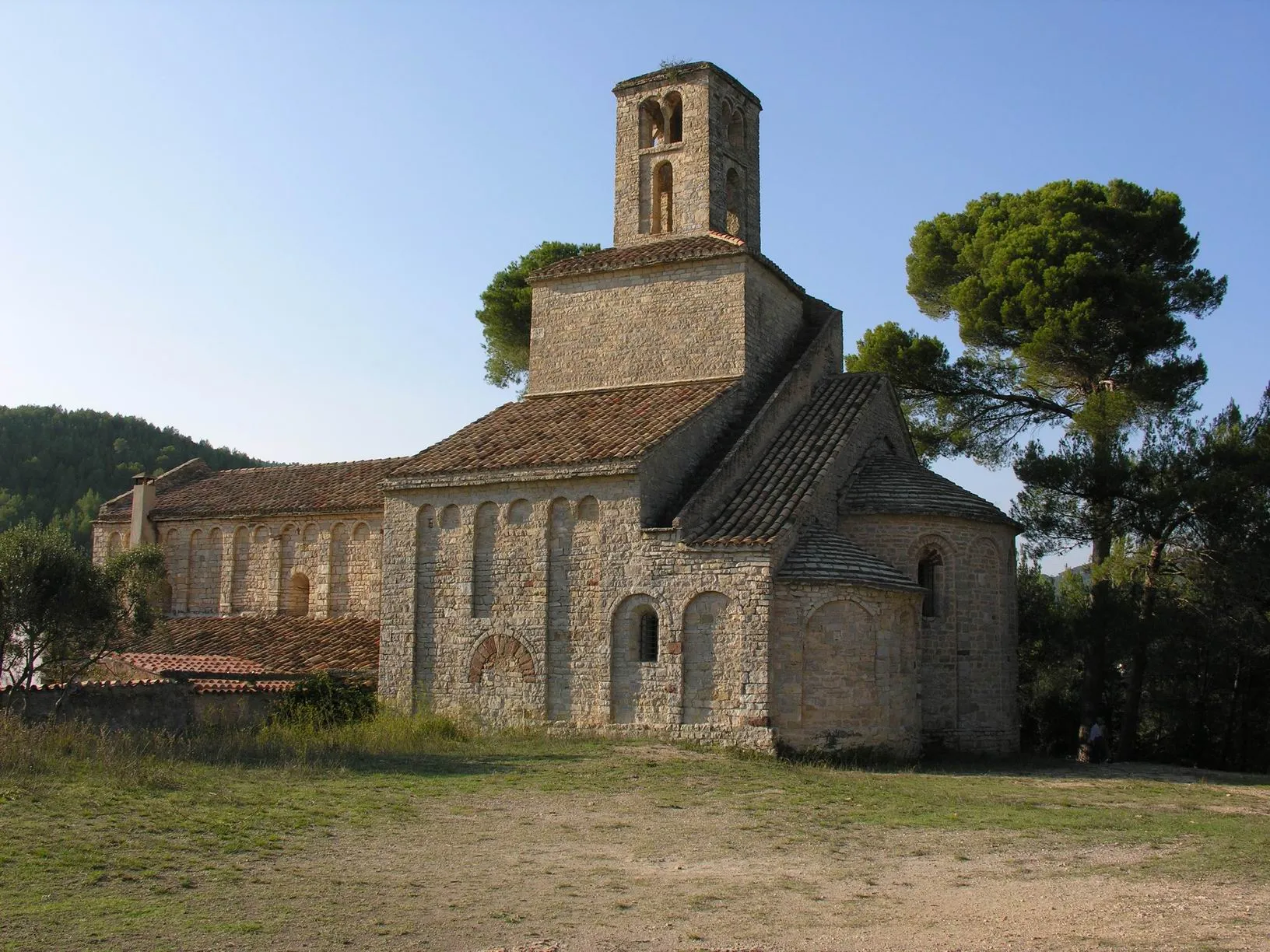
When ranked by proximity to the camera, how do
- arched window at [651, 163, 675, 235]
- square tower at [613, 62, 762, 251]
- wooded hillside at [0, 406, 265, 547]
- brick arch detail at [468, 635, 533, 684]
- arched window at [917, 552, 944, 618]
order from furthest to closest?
wooded hillside at [0, 406, 265, 547], arched window at [651, 163, 675, 235], square tower at [613, 62, 762, 251], arched window at [917, 552, 944, 618], brick arch detail at [468, 635, 533, 684]

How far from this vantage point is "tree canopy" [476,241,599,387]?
32.6m

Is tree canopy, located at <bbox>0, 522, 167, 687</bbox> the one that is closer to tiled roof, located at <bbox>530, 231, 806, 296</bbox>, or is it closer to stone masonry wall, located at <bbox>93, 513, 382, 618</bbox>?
stone masonry wall, located at <bbox>93, 513, 382, 618</bbox>

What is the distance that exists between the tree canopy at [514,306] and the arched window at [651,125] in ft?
27.1

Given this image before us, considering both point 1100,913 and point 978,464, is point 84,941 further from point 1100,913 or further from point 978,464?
point 978,464

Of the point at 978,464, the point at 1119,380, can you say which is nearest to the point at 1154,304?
the point at 1119,380

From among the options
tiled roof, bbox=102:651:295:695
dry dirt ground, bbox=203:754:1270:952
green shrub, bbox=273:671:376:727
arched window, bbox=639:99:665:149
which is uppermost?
arched window, bbox=639:99:665:149

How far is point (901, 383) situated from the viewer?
2639 cm

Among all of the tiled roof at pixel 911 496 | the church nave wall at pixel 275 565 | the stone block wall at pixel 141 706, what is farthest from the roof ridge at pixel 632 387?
the stone block wall at pixel 141 706

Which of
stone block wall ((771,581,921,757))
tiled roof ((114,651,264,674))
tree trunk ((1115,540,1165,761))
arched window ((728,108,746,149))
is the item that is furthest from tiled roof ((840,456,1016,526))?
tiled roof ((114,651,264,674))

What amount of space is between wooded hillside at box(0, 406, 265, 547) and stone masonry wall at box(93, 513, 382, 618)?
24196 mm

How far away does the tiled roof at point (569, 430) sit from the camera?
19297mm

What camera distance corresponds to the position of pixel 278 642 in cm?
2372

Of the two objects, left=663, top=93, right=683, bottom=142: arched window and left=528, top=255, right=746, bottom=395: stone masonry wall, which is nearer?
left=528, top=255, right=746, bottom=395: stone masonry wall

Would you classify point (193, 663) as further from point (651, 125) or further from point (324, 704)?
point (651, 125)
